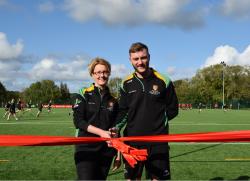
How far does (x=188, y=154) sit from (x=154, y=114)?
21.7 ft

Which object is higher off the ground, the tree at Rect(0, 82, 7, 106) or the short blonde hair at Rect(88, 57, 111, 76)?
the tree at Rect(0, 82, 7, 106)

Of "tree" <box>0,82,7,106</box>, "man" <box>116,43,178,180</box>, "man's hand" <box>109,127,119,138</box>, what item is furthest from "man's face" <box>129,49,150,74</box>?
"tree" <box>0,82,7,106</box>

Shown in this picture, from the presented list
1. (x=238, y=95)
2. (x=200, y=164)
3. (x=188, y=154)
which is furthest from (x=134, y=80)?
(x=238, y=95)

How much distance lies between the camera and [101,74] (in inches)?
190

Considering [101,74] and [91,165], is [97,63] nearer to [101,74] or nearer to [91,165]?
[101,74]

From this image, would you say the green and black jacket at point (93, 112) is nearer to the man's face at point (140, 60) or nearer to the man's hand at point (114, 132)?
the man's hand at point (114, 132)

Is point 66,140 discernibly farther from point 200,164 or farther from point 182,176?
point 200,164

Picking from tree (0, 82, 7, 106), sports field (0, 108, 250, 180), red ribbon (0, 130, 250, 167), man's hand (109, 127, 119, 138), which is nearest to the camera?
red ribbon (0, 130, 250, 167)

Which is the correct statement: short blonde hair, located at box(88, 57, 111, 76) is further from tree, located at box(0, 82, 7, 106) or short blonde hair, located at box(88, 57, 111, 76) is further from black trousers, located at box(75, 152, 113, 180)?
tree, located at box(0, 82, 7, 106)

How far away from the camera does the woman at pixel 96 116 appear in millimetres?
4809

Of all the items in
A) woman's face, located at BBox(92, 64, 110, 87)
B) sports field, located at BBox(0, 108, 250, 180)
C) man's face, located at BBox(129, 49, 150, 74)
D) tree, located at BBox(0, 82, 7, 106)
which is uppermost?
tree, located at BBox(0, 82, 7, 106)

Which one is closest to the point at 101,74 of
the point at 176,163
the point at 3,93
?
the point at 176,163

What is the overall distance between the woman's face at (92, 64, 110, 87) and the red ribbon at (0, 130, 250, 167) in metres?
0.62

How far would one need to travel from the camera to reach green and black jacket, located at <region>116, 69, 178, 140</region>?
488 cm
